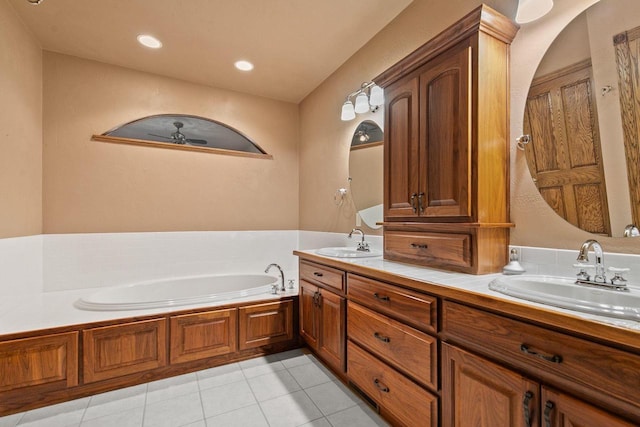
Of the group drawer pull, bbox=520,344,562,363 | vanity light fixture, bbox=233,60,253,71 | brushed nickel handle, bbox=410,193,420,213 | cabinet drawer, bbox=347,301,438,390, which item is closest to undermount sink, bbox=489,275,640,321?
drawer pull, bbox=520,344,562,363

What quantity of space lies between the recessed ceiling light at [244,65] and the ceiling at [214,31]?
0.06m

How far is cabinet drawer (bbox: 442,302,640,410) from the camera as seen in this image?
772mm

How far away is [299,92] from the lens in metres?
3.67

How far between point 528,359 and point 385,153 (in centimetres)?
144

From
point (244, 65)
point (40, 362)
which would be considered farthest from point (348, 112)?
point (40, 362)

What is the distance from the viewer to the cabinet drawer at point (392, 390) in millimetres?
1336

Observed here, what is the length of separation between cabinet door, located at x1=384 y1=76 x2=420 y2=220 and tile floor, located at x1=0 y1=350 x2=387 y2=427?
1241mm

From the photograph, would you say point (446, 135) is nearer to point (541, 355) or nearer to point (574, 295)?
point (574, 295)

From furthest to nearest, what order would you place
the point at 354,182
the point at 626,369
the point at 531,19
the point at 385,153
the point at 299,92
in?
the point at 299,92 → the point at 354,182 → the point at 385,153 → the point at 531,19 → the point at 626,369

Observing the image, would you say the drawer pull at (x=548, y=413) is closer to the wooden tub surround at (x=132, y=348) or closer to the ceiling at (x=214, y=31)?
the wooden tub surround at (x=132, y=348)

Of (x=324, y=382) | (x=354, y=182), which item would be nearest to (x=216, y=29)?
(x=354, y=182)

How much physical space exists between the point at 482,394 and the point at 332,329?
1094 millimetres

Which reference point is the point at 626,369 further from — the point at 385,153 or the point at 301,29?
the point at 301,29

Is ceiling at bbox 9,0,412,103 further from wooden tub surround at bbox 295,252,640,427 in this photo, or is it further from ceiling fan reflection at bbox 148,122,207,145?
wooden tub surround at bbox 295,252,640,427
